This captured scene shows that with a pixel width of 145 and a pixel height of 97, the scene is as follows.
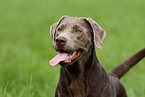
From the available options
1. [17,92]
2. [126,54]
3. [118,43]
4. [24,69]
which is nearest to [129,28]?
[118,43]

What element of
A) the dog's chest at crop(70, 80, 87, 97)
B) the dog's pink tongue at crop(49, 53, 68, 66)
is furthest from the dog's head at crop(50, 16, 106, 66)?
the dog's chest at crop(70, 80, 87, 97)

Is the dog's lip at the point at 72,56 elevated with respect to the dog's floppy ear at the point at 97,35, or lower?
lower

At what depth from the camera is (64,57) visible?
10.3ft

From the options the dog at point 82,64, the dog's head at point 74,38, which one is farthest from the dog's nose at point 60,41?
the dog at point 82,64

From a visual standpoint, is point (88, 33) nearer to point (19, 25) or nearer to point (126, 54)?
point (126, 54)

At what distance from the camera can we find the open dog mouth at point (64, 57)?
9.95ft

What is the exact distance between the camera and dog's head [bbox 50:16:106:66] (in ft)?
10.1

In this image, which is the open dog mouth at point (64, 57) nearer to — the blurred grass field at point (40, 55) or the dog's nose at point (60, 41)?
the dog's nose at point (60, 41)

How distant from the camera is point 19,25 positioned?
11.4m

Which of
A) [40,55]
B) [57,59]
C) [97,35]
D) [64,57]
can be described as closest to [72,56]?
[64,57]

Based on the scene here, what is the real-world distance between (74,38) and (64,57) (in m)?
0.28

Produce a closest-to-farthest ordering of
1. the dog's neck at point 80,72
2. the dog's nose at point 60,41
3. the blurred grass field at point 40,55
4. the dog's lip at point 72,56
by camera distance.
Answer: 1. the dog's nose at point 60,41
2. the dog's lip at point 72,56
3. the dog's neck at point 80,72
4. the blurred grass field at point 40,55

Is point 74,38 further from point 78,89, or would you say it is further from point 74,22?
point 78,89

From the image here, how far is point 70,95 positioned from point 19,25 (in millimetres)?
8466
